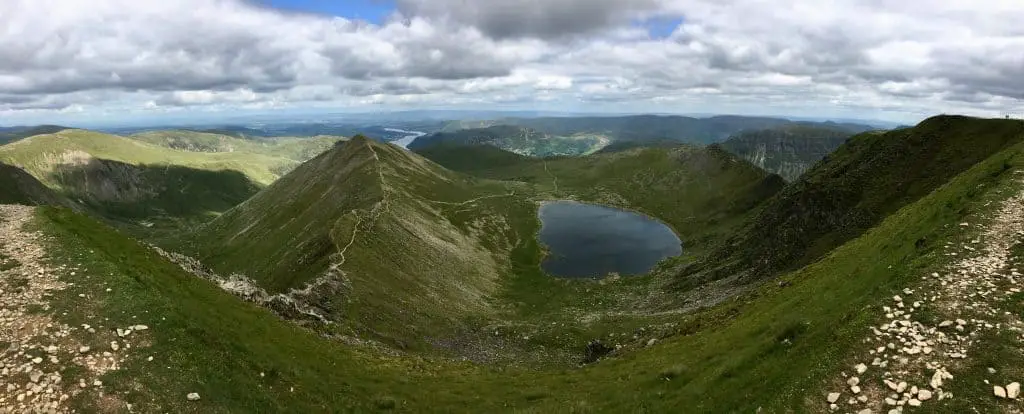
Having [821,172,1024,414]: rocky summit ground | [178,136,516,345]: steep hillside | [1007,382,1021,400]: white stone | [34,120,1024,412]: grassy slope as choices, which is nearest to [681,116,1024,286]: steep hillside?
[34,120,1024,412]: grassy slope

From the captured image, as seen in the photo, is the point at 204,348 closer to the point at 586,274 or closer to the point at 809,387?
the point at 809,387

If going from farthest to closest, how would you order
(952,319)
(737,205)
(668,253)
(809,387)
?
(737,205)
(668,253)
(952,319)
(809,387)

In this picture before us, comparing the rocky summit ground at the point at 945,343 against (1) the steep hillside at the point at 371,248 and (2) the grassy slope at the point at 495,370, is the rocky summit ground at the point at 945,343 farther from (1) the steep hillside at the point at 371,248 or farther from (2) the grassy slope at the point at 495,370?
(1) the steep hillside at the point at 371,248

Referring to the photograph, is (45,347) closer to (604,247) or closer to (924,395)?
(924,395)

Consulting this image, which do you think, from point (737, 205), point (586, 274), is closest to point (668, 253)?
point (586, 274)

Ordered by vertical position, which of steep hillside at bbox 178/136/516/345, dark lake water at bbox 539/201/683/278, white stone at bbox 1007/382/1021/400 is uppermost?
white stone at bbox 1007/382/1021/400

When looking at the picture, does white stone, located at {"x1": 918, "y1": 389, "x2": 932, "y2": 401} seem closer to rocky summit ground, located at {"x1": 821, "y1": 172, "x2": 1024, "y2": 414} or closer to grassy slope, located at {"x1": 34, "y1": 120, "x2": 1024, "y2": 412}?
rocky summit ground, located at {"x1": 821, "y1": 172, "x2": 1024, "y2": 414}
